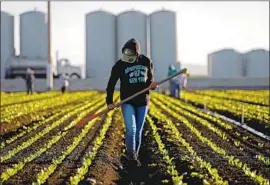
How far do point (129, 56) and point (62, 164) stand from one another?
1.64 metres

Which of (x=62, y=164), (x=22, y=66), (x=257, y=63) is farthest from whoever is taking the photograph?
(x=257, y=63)

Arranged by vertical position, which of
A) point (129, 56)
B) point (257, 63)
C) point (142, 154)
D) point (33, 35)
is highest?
point (33, 35)

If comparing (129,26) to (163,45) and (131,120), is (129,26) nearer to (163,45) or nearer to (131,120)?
(163,45)

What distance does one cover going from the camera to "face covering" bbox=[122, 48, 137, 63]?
7855 millimetres

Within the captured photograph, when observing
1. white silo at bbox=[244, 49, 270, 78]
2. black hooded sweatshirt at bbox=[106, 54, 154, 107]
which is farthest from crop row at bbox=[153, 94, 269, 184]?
white silo at bbox=[244, 49, 270, 78]

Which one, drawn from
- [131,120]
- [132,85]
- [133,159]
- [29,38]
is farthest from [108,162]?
[29,38]

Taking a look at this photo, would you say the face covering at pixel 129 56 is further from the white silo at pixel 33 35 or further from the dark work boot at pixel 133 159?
the white silo at pixel 33 35

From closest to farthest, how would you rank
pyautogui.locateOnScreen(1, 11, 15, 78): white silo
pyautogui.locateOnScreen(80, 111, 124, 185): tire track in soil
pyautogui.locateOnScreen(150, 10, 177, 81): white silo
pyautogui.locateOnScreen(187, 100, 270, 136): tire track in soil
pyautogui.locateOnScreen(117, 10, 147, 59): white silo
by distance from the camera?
pyautogui.locateOnScreen(80, 111, 124, 185): tire track in soil
pyautogui.locateOnScreen(187, 100, 270, 136): tire track in soil
pyautogui.locateOnScreen(150, 10, 177, 81): white silo
pyautogui.locateOnScreen(1, 11, 15, 78): white silo
pyautogui.locateOnScreen(117, 10, 147, 59): white silo

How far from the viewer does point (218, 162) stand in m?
7.73

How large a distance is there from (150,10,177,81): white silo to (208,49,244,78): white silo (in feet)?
28.1

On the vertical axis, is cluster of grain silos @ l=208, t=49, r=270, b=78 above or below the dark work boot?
above

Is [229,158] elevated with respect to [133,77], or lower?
lower

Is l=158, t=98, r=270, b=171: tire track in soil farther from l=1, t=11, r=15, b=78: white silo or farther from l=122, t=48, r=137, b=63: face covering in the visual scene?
l=1, t=11, r=15, b=78: white silo

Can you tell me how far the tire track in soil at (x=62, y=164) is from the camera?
6762 mm
